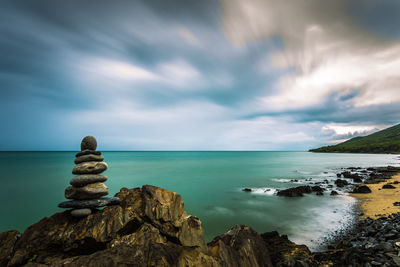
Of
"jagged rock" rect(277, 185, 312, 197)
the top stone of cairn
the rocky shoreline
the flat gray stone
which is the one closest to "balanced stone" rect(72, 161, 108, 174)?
the top stone of cairn

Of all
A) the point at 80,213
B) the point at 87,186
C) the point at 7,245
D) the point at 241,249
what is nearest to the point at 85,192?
the point at 87,186

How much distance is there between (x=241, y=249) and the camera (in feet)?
22.7

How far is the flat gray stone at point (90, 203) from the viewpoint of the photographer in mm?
8758

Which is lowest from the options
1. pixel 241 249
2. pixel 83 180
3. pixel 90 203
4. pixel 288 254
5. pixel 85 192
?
pixel 288 254

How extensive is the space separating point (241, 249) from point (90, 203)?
23.2 feet

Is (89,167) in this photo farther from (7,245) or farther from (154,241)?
(154,241)

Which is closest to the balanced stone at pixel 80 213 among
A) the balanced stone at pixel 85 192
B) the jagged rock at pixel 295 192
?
the balanced stone at pixel 85 192

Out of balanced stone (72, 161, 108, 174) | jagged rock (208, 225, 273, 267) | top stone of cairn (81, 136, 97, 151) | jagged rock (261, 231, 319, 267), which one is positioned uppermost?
top stone of cairn (81, 136, 97, 151)

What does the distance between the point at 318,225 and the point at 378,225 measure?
3790 mm

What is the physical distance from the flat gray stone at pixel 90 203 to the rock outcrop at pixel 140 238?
37 centimetres

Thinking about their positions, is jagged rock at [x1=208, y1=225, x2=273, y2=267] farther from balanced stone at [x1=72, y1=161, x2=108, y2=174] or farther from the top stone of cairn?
the top stone of cairn

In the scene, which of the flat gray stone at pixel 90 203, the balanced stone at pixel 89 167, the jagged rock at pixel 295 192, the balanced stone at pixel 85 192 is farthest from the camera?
the jagged rock at pixel 295 192

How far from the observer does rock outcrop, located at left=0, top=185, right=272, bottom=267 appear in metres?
5.56

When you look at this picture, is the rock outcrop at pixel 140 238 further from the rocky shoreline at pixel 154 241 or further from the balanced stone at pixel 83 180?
the balanced stone at pixel 83 180
